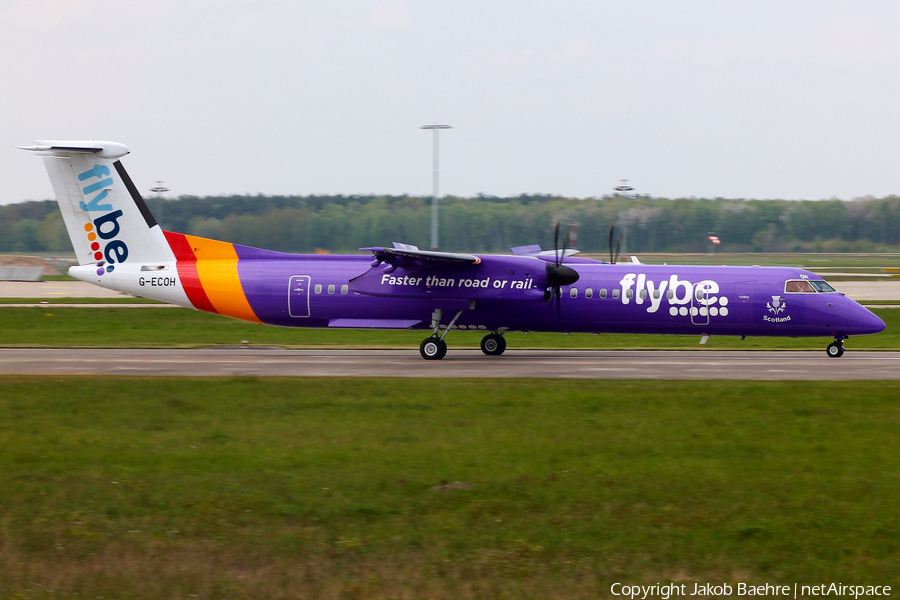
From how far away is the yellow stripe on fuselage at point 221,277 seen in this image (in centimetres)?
2556

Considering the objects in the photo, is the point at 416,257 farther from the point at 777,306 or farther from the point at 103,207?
the point at 777,306

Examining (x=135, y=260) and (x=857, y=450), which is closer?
(x=857, y=450)

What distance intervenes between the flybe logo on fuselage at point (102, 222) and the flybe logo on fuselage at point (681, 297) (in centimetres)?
1594

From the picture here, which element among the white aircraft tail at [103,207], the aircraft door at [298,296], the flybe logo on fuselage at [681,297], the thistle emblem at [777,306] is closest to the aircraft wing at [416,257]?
the aircraft door at [298,296]

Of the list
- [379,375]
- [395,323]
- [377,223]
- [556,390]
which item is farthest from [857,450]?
[377,223]

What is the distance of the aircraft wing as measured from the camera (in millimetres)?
23609

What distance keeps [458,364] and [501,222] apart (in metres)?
21.6

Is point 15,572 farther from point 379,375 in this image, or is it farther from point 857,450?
point 379,375

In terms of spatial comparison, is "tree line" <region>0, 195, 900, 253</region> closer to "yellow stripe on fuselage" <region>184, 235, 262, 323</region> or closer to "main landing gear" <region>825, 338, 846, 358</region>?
"yellow stripe on fuselage" <region>184, 235, 262, 323</region>

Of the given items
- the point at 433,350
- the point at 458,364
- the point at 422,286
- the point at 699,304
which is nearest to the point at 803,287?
the point at 699,304

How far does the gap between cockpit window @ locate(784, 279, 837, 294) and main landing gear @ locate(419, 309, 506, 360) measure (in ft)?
28.8

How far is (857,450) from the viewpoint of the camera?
41.4 feet

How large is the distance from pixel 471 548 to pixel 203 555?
282 centimetres

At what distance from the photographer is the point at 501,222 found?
44.0 m
